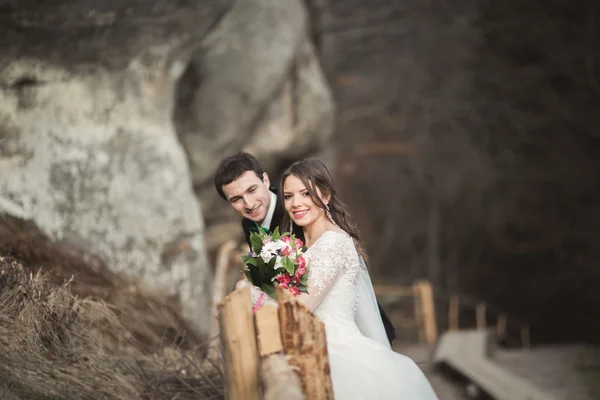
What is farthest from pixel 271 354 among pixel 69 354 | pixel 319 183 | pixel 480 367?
pixel 480 367

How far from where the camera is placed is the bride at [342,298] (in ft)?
11.5

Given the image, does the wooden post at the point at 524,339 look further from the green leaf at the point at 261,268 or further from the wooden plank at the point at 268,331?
the wooden plank at the point at 268,331

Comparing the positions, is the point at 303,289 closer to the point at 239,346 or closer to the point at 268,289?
the point at 268,289

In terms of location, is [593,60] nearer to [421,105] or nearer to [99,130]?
[421,105]

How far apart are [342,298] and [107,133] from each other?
4626mm

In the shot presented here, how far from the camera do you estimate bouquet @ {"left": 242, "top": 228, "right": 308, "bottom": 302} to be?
3.53 m

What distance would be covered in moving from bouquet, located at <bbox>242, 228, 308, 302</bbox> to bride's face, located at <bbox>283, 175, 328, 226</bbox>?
0.21m

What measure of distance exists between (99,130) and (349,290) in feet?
15.2

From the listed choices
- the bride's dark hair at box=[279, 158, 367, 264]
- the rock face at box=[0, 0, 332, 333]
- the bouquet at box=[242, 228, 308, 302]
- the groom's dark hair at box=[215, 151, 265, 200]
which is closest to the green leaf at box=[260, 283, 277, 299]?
the bouquet at box=[242, 228, 308, 302]

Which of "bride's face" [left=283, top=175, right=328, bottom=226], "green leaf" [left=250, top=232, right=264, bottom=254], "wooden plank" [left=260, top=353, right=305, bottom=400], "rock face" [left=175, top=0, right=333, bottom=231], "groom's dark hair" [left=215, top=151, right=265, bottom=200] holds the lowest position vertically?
"wooden plank" [left=260, top=353, right=305, bottom=400]

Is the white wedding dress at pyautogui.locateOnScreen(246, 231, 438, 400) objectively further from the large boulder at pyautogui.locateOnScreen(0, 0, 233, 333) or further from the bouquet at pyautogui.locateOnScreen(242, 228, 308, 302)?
the large boulder at pyautogui.locateOnScreen(0, 0, 233, 333)

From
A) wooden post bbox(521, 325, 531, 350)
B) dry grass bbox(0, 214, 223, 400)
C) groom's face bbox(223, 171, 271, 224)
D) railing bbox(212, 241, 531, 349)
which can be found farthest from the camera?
wooden post bbox(521, 325, 531, 350)

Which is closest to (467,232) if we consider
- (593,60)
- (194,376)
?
(593,60)

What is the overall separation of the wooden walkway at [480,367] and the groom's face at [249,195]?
12.9 ft
